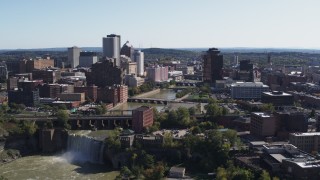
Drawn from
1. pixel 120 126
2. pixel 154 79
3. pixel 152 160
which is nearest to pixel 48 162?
pixel 152 160

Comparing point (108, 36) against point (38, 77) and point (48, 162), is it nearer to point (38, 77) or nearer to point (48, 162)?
point (38, 77)

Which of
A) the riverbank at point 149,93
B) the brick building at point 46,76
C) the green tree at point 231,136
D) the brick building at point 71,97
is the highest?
the brick building at point 46,76

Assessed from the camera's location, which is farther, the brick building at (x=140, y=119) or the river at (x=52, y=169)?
the brick building at (x=140, y=119)

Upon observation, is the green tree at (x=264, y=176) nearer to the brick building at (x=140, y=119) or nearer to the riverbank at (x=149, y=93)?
the brick building at (x=140, y=119)

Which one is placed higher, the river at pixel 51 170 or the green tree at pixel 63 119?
the green tree at pixel 63 119

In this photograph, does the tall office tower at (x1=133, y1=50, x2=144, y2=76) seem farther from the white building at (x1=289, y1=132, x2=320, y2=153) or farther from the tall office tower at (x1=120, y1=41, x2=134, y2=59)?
the white building at (x1=289, y1=132, x2=320, y2=153)

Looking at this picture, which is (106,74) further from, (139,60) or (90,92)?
A: (139,60)

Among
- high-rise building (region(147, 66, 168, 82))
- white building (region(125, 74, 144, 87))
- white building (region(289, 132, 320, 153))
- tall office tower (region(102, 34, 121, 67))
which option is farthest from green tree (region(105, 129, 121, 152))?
tall office tower (region(102, 34, 121, 67))

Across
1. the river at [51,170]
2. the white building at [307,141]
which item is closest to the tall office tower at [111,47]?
the river at [51,170]
